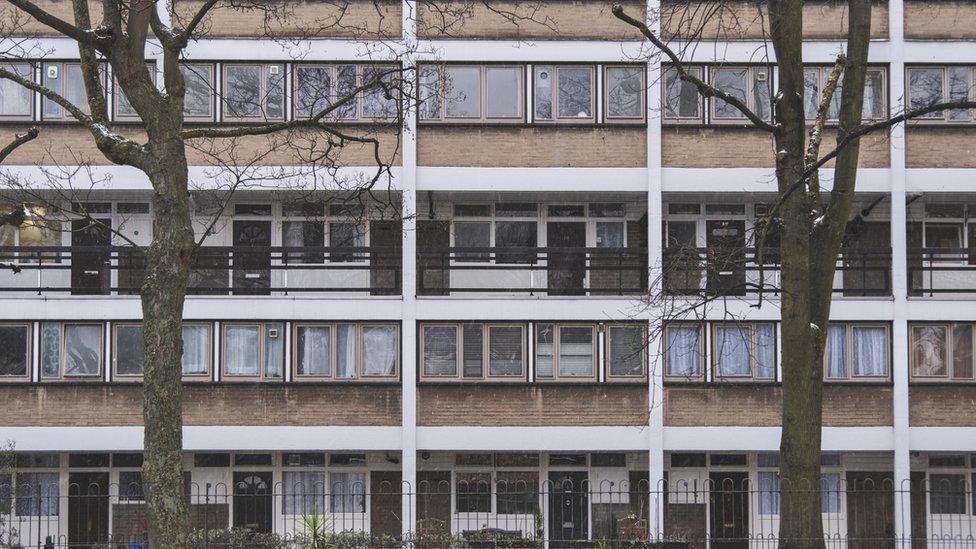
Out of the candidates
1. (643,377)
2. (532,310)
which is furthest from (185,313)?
(643,377)

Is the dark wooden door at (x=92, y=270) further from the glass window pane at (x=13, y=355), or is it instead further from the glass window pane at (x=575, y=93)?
the glass window pane at (x=575, y=93)

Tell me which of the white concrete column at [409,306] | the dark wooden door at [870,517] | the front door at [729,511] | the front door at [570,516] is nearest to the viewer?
the white concrete column at [409,306]

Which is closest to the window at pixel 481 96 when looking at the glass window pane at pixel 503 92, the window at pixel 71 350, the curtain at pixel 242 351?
the glass window pane at pixel 503 92

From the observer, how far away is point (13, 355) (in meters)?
26.1

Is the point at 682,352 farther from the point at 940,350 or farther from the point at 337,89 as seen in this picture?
the point at 337,89

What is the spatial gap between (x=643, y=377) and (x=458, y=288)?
193 inches

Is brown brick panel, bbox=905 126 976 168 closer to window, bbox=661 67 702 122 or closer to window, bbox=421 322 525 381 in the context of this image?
window, bbox=661 67 702 122

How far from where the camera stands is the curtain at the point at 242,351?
26.3m

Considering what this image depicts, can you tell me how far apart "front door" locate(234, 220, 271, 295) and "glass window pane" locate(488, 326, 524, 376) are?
223 inches

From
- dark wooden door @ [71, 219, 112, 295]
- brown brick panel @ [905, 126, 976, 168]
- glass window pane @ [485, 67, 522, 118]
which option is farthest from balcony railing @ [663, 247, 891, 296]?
dark wooden door @ [71, 219, 112, 295]

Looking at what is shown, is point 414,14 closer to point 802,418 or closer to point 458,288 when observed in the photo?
point 458,288

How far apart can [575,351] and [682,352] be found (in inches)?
100

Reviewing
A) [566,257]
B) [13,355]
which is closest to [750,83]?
[566,257]

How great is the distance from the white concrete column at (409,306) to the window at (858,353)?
32.1 feet
